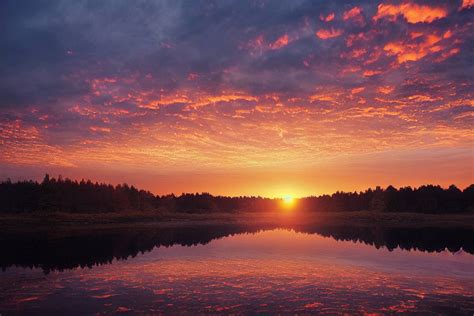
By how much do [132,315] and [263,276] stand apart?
1240 cm

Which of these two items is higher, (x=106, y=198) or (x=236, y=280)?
(x=106, y=198)

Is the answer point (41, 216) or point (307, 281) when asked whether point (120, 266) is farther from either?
point (41, 216)

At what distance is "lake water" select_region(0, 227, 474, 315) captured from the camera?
1984 cm

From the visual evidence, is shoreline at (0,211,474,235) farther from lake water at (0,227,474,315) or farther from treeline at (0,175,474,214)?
lake water at (0,227,474,315)

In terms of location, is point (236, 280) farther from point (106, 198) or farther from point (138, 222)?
point (106, 198)

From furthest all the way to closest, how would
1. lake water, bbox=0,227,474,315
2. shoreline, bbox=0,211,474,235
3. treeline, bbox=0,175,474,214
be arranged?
treeline, bbox=0,175,474,214 < shoreline, bbox=0,211,474,235 < lake water, bbox=0,227,474,315

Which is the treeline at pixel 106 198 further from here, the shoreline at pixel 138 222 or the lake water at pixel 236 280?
the lake water at pixel 236 280

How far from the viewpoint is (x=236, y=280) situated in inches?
1048

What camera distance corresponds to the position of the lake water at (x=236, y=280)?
19.8 m

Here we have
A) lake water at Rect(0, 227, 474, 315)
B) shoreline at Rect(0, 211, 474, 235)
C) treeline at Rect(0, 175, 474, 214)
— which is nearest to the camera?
lake water at Rect(0, 227, 474, 315)

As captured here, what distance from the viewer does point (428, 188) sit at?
142 metres

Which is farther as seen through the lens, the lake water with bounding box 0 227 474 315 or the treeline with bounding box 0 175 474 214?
the treeline with bounding box 0 175 474 214

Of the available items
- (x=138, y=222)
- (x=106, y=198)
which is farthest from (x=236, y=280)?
(x=106, y=198)

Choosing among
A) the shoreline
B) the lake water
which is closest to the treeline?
the shoreline
